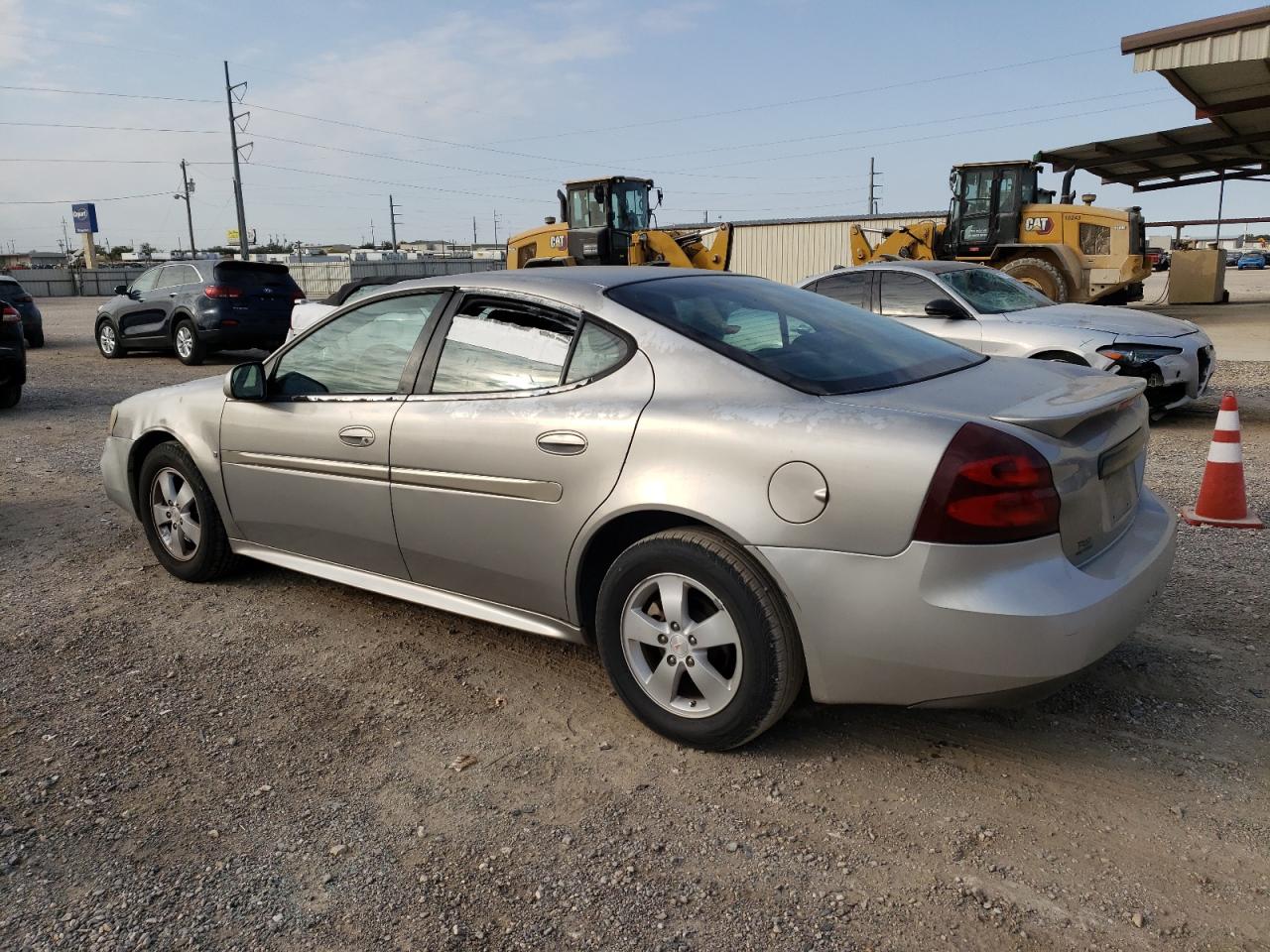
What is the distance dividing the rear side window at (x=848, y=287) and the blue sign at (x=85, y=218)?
2630 inches

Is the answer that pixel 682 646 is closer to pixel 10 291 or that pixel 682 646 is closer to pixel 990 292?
pixel 990 292

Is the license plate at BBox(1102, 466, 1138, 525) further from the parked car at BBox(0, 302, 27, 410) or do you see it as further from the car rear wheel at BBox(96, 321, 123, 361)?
the car rear wheel at BBox(96, 321, 123, 361)

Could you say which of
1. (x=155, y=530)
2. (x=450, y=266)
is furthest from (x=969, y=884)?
(x=450, y=266)

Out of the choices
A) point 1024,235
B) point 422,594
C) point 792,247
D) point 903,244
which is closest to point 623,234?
point 903,244

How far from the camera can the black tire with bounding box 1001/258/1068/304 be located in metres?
18.8

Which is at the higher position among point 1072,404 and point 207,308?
point 207,308

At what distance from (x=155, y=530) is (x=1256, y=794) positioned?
462 cm

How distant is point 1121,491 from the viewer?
3121mm

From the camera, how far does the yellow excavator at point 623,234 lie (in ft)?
67.3

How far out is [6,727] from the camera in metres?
3.40

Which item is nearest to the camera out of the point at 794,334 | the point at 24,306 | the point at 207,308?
the point at 794,334

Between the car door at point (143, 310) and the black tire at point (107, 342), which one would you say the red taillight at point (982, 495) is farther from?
the black tire at point (107, 342)

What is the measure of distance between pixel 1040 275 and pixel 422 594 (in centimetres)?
1774

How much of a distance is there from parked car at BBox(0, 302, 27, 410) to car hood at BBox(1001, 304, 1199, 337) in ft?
32.1
